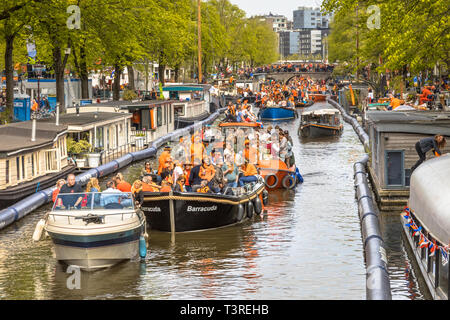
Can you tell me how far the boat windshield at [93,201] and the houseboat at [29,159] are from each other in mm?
7526

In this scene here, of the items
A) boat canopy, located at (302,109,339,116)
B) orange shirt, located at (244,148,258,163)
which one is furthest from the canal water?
boat canopy, located at (302,109,339,116)

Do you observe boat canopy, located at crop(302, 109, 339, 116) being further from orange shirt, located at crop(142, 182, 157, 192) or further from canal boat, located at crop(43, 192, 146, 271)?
canal boat, located at crop(43, 192, 146, 271)

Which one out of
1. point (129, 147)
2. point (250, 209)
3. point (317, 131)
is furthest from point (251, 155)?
point (317, 131)

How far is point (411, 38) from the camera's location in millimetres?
30328

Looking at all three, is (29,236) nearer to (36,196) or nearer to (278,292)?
(36,196)

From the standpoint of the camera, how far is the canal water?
61.9 feet

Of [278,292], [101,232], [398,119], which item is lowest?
[278,292]

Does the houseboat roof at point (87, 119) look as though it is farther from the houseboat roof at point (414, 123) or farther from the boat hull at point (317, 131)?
the boat hull at point (317, 131)

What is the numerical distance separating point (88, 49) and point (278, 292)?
35121 millimetres

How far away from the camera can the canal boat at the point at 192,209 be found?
23922 mm

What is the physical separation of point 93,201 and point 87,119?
19810 mm

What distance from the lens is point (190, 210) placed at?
2442 centimetres

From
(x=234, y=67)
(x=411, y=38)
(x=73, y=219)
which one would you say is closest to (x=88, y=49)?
(x=411, y=38)

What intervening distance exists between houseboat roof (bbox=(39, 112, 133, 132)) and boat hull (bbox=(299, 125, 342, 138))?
59.2 feet
